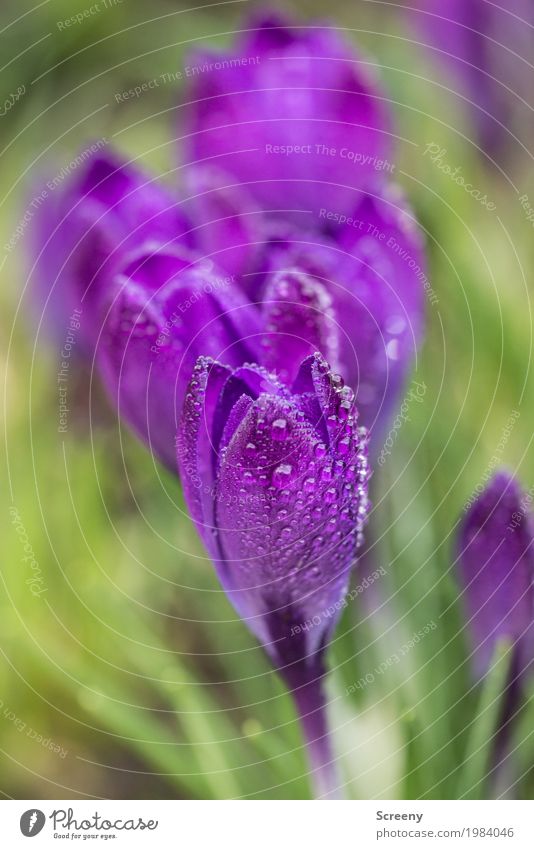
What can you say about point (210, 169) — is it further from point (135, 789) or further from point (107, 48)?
point (135, 789)

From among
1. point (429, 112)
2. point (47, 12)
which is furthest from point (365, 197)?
point (47, 12)

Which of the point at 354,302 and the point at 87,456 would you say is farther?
the point at 87,456

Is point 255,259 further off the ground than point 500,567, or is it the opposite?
point 255,259

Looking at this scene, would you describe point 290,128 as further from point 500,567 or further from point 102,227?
point 500,567

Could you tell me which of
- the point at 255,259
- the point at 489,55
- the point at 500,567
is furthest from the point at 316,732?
the point at 489,55

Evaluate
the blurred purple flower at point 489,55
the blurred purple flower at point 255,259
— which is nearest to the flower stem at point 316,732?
the blurred purple flower at point 255,259
